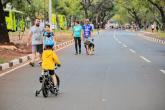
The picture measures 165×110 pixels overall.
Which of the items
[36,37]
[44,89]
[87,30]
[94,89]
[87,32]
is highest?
[36,37]

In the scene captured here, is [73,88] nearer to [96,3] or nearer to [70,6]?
[70,6]

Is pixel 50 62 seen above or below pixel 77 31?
above

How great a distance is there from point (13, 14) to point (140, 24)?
6356cm

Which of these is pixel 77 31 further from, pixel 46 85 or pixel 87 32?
pixel 46 85

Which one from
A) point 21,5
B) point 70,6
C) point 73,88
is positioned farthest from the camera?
point 70,6

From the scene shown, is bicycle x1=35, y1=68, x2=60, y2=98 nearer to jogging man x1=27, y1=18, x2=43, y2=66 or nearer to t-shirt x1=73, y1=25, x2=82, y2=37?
jogging man x1=27, y1=18, x2=43, y2=66

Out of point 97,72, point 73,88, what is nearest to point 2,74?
point 97,72

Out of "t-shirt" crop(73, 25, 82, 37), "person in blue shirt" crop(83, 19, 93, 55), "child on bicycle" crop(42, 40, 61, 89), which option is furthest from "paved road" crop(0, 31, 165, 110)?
"t-shirt" crop(73, 25, 82, 37)

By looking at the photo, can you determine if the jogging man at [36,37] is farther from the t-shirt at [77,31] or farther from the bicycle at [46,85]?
the bicycle at [46,85]

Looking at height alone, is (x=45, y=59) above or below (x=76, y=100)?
above

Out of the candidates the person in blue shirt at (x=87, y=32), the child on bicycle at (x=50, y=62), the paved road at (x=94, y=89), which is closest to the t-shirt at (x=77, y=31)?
the person in blue shirt at (x=87, y=32)

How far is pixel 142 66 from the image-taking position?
1889 centimetres

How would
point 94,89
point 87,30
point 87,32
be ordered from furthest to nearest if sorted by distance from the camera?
point 87,32 < point 87,30 < point 94,89

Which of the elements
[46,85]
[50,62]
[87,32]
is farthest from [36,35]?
[46,85]
